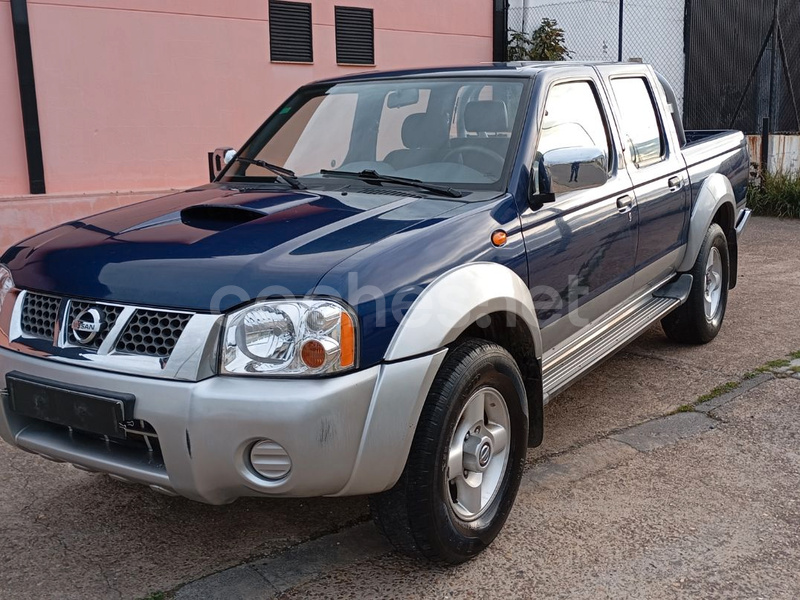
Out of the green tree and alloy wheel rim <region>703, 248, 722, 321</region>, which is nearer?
alloy wheel rim <region>703, 248, 722, 321</region>

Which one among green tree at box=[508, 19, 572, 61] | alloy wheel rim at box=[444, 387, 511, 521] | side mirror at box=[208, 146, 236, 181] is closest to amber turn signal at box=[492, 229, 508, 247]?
alloy wheel rim at box=[444, 387, 511, 521]

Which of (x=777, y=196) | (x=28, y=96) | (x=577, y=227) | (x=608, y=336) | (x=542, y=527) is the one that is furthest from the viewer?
(x=777, y=196)

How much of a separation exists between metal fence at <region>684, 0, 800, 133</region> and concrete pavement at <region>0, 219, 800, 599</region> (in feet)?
36.1

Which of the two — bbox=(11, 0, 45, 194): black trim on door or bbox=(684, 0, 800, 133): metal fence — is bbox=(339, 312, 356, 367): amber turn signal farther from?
bbox=(684, 0, 800, 133): metal fence

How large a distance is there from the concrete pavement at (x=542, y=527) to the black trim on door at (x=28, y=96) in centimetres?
509

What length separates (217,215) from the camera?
11.0 feet

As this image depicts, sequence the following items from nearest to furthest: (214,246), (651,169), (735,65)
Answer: (214,246), (651,169), (735,65)

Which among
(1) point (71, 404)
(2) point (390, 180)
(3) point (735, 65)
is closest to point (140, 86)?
(2) point (390, 180)

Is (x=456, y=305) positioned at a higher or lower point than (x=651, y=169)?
lower

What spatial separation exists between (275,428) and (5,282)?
1406mm

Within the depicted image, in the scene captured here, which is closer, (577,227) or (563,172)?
(563,172)

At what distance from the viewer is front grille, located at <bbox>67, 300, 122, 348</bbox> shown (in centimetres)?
287

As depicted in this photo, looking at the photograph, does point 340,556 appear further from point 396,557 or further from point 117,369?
point 117,369

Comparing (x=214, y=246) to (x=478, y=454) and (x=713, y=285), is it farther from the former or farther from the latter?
(x=713, y=285)
